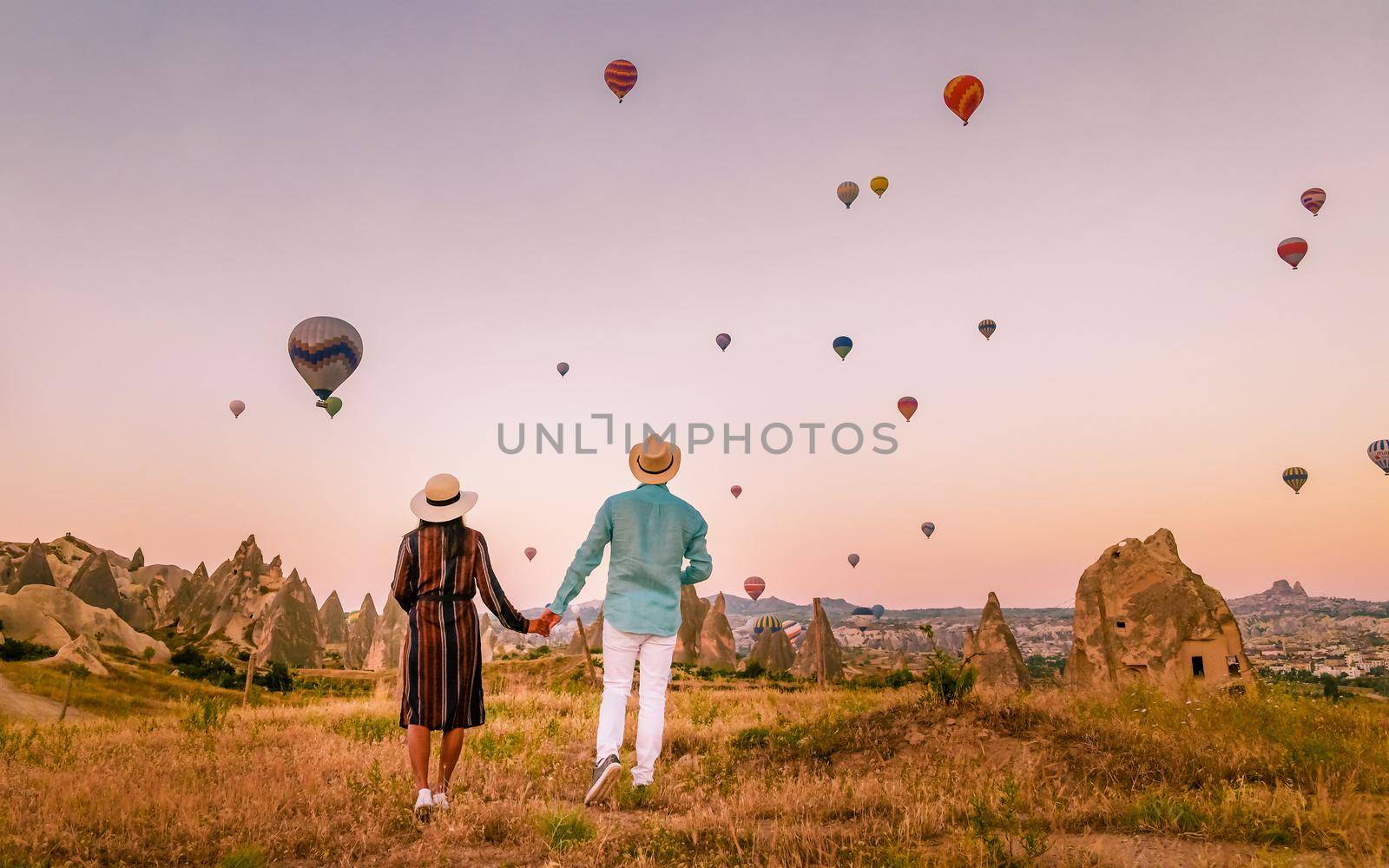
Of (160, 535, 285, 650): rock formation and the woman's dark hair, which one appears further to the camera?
(160, 535, 285, 650): rock formation

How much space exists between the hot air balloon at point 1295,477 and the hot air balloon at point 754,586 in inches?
1313

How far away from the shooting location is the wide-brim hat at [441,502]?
6.54 meters

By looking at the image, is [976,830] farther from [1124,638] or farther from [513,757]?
[1124,638]

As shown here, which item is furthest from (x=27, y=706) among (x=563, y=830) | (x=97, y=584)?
(x=97, y=584)

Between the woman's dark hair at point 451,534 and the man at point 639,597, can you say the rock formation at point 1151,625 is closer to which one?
the man at point 639,597

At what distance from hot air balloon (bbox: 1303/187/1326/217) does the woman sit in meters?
42.8

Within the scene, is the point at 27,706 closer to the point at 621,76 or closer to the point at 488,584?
the point at 488,584

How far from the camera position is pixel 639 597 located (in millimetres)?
6848

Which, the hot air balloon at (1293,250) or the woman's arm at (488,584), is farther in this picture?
the hot air balloon at (1293,250)

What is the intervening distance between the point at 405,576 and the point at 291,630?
6727 cm

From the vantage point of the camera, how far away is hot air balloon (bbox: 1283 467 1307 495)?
140 ft

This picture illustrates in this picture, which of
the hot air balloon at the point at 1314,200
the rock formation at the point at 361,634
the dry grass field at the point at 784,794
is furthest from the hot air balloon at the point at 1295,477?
the rock formation at the point at 361,634

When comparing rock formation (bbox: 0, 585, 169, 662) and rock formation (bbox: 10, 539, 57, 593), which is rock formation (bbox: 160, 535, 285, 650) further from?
rock formation (bbox: 0, 585, 169, 662)

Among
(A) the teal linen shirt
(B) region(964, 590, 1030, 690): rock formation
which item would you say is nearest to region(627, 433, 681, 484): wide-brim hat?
(A) the teal linen shirt
